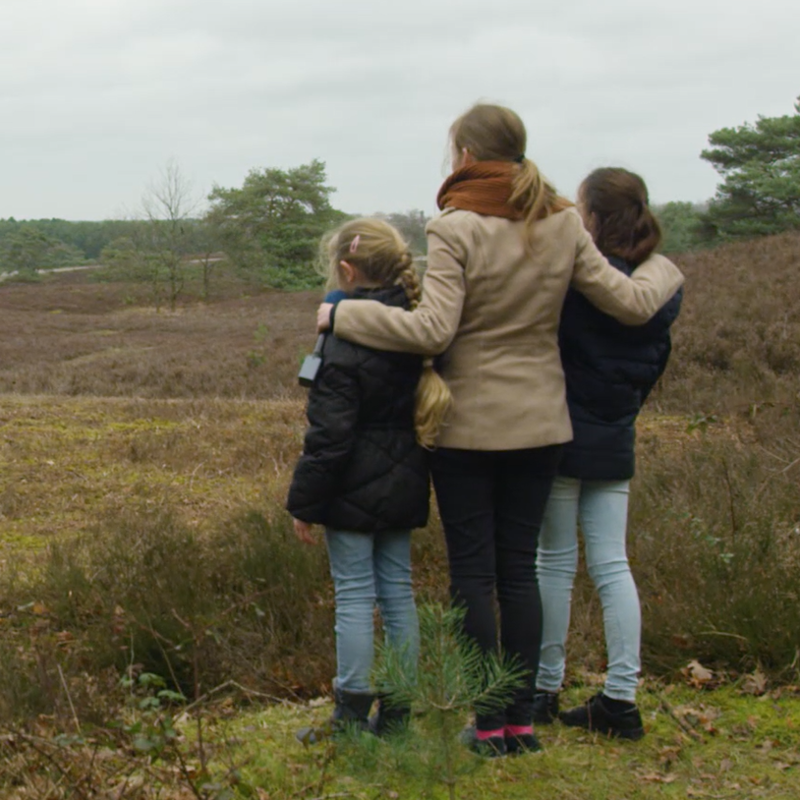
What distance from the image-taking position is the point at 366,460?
316 cm

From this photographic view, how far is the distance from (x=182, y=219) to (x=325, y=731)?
56712mm

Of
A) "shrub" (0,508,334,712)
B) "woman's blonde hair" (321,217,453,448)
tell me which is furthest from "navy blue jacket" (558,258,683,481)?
"shrub" (0,508,334,712)

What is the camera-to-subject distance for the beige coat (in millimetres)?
3012

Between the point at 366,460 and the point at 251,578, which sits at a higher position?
the point at 366,460

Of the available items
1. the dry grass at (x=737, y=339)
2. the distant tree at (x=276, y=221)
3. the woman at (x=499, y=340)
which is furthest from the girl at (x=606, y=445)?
the distant tree at (x=276, y=221)

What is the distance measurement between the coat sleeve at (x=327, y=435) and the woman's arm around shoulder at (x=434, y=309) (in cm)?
15

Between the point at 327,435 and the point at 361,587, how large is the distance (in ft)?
Answer: 1.73

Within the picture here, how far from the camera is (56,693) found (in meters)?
3.50

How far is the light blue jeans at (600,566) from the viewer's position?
3.36m

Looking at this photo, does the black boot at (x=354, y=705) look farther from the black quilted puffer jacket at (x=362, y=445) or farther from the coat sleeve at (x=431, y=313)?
the coat sleeve at (x=431, y=313)

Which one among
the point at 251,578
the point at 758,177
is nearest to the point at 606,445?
the point at 251,578

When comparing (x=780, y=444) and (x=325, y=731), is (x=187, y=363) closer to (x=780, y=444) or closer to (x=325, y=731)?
(x=780, y=444)

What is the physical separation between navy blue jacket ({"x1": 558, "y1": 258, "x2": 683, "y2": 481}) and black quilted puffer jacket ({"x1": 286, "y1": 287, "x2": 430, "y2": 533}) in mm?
481

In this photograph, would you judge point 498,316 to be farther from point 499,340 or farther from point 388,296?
point 388,296
